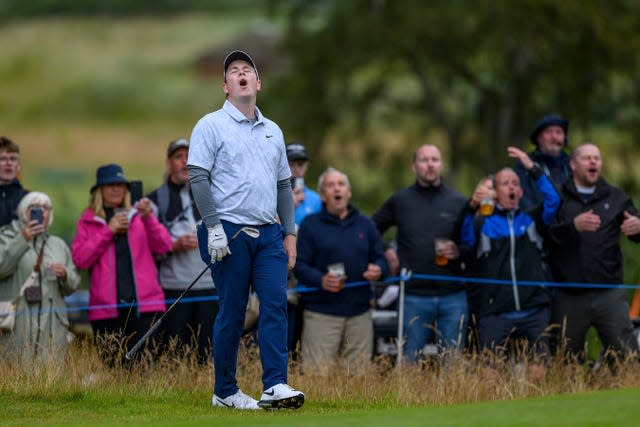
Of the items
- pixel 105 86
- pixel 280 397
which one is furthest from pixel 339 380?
pixel 105 86

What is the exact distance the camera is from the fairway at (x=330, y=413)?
866 cm

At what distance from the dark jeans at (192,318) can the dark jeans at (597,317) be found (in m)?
3.33

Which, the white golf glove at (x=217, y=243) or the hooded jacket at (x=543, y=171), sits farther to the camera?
the hooded jacket at (x=543, y=171)

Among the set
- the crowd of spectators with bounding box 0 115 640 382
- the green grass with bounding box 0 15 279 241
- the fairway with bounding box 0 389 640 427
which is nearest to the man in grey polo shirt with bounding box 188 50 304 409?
the fairway with bounding box 0 389 640 427

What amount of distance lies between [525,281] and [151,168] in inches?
2798

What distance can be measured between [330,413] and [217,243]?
1.44 meters

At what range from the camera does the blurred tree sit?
3167 cm

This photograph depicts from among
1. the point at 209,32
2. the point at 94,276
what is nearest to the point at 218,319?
the point at 94,276

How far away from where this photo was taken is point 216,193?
10180mm

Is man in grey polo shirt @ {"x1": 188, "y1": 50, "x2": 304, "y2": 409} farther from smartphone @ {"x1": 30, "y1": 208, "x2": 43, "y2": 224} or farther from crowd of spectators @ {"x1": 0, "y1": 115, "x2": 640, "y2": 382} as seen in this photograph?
smartphone @ {"x1": 30, "y1": 208, "x2": 43, "y2": 224}

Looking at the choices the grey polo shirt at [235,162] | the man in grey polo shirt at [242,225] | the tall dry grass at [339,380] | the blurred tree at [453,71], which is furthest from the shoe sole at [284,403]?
the blurred tree at [453,71]

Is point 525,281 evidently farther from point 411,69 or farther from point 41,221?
point 411,69

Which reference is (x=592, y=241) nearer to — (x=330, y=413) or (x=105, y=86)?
(x=330, y=413)

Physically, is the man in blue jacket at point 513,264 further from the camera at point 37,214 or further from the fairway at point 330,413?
the camera at point 37,214
